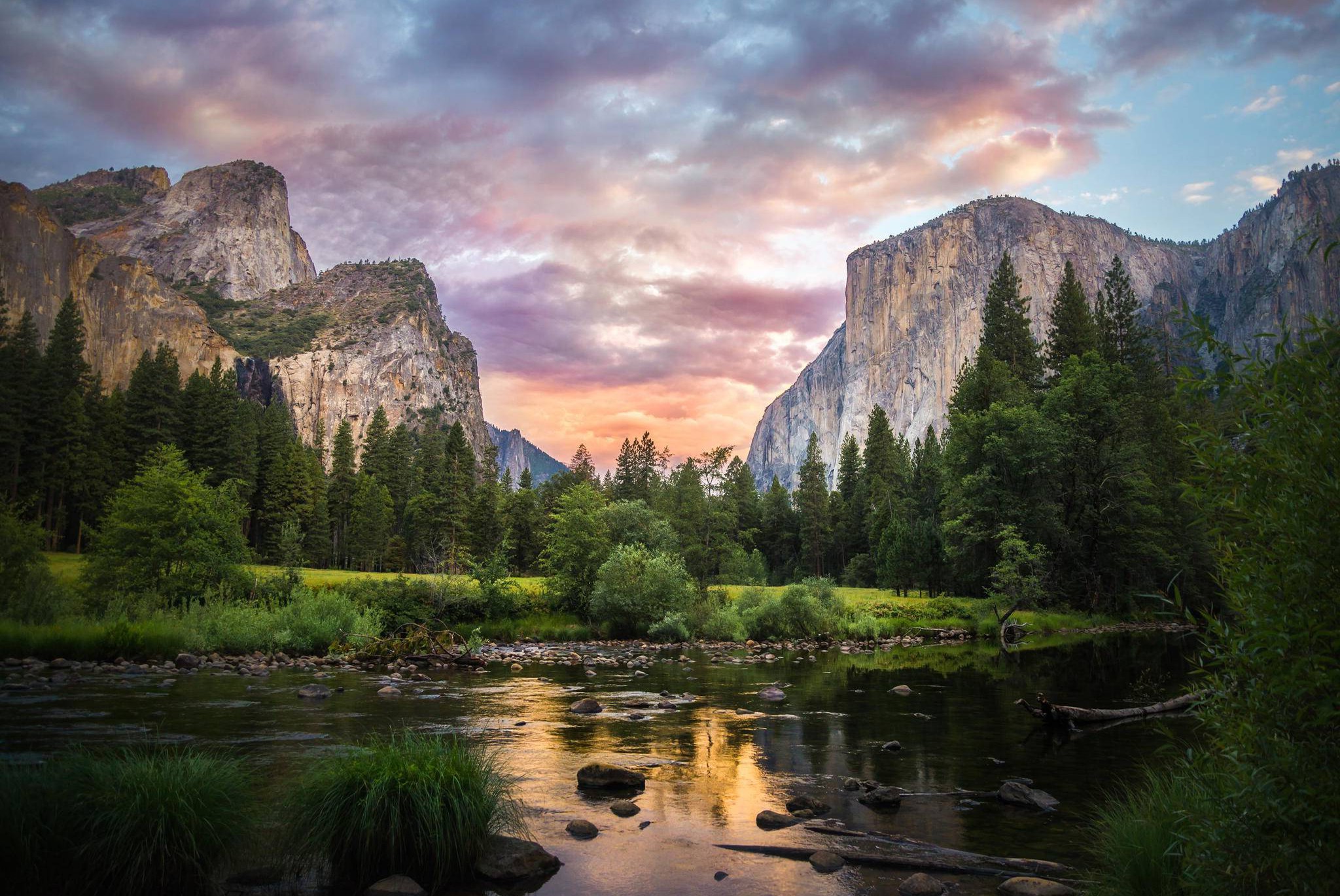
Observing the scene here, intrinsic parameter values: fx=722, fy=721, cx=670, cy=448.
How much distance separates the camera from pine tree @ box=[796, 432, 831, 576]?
324 ft

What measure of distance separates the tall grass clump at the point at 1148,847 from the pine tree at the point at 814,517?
91.7 m

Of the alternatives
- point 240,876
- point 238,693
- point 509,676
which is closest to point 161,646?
point 238,693

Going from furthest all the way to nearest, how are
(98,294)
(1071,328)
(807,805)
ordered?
1. (98,294)
2. (1071,328)
3. (807,805)

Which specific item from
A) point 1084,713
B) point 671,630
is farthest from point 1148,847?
point 671,630

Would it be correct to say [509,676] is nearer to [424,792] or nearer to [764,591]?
[424,792]

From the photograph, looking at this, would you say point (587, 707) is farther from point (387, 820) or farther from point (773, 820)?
point (387, 820)

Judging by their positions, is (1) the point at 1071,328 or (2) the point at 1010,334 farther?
(2) the point at 1010,334

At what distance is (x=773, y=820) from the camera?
32.6 ft

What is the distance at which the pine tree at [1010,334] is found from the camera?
217ft

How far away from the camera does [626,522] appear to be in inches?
2203

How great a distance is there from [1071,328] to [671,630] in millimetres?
47652

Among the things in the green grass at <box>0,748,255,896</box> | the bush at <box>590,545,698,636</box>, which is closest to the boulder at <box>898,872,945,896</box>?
the green grass at <box>0,748,255,896</box>

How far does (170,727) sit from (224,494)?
23.4 meters

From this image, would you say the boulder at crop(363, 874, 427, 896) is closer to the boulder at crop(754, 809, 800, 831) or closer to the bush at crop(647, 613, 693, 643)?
the boulder at crop(754, 809, 800, 831)
